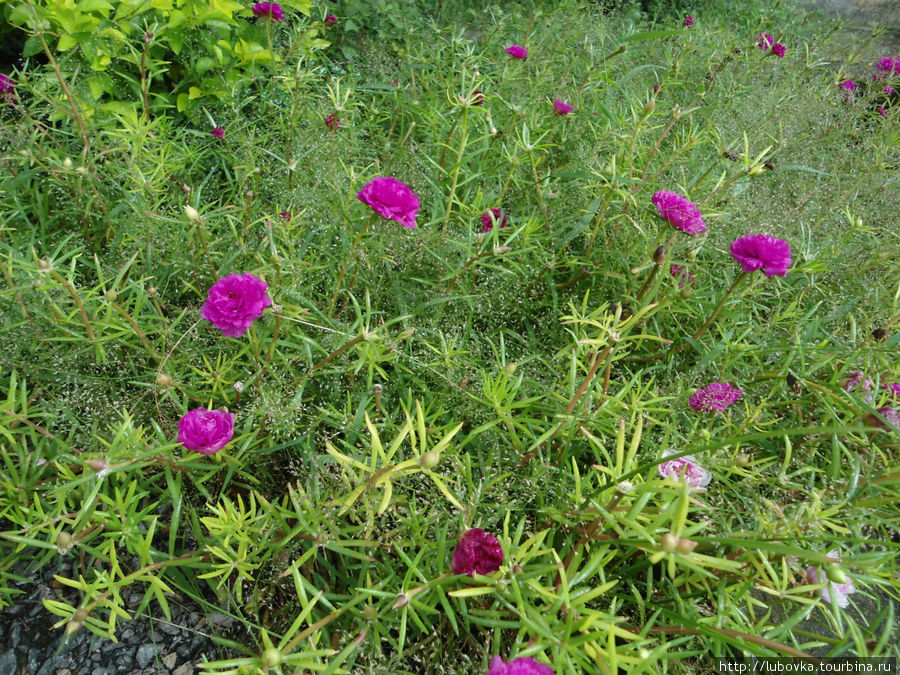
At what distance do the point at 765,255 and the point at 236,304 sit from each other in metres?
1.23

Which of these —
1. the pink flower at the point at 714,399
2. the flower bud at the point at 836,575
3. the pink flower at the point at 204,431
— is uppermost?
the flower bud at the point at 836,575

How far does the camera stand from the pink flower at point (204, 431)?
45.8 inches

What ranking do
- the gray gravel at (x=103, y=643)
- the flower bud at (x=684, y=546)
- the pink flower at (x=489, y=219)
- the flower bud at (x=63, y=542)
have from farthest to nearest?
1. the pink flower at (x=489, y=219)
2. the gray gravel at (x=103, y=643)
3. the flower bud at (x=63, y=542)
4. the flower bud at (x=684, y=546)

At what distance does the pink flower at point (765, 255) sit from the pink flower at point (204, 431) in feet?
4.16

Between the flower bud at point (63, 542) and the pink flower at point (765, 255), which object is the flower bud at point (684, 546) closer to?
the pink flower at point (765, 255)

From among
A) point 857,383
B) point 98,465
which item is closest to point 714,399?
point 857,383

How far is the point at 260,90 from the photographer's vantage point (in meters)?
2.61

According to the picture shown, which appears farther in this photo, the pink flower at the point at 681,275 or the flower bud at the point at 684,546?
the pink flower at the point at 681,275

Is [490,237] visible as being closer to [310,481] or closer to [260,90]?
[310,481]

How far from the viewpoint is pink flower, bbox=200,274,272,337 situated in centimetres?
119

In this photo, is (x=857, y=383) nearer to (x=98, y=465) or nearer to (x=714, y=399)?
(x=714, y=399)

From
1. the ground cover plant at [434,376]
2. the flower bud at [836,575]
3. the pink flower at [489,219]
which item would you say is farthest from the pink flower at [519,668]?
the pink flower at [489,219]

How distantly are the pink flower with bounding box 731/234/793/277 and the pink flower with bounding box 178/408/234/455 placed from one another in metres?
1.27

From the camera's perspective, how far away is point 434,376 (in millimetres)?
1691
